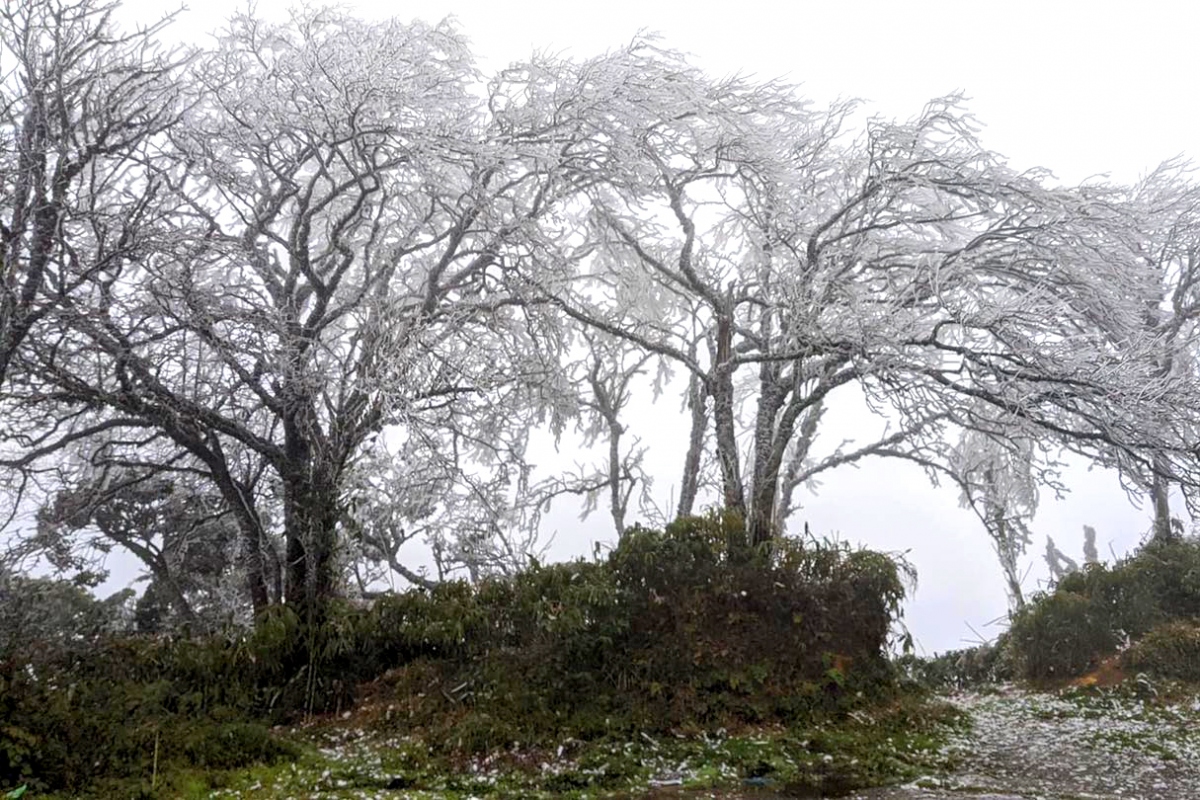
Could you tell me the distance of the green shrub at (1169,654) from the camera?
9.83m

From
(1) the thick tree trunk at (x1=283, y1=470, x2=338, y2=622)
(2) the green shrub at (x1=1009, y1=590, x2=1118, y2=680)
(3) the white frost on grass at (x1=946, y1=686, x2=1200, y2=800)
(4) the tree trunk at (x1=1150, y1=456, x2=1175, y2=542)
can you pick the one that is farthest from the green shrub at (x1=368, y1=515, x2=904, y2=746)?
(4) the tree trunk at (x1=1150, y1=456, x2=1175, y2=542)

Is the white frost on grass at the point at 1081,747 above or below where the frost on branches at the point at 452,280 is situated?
below

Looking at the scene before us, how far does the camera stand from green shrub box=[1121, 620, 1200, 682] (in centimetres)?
983

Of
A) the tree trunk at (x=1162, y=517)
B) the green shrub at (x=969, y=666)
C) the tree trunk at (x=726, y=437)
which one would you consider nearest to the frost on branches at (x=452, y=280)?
the tree trunk at (x=726, y=437)

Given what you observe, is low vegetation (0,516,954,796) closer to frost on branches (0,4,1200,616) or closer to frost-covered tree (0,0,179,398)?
frost on branches (0,4,1200,616)

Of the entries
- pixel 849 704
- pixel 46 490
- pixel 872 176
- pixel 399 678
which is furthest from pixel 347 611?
pixel 872 176

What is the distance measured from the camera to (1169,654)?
9984 mm

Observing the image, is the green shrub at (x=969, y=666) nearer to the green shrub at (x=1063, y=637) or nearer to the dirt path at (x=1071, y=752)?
the green shrub at (x=1063, y=637)

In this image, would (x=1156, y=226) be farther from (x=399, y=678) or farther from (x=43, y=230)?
(x=43, y=230)

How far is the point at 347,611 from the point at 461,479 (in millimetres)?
2033

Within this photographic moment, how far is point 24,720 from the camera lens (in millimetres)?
5441

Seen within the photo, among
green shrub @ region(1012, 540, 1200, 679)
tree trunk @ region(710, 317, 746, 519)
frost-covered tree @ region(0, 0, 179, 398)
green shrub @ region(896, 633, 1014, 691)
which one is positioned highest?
frost-covered tree @ region(0, 0, 179, 398)

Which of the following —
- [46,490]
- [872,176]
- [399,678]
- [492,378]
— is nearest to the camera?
[399,678]

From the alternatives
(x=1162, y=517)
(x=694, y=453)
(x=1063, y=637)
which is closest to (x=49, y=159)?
(x=694, y=453)
